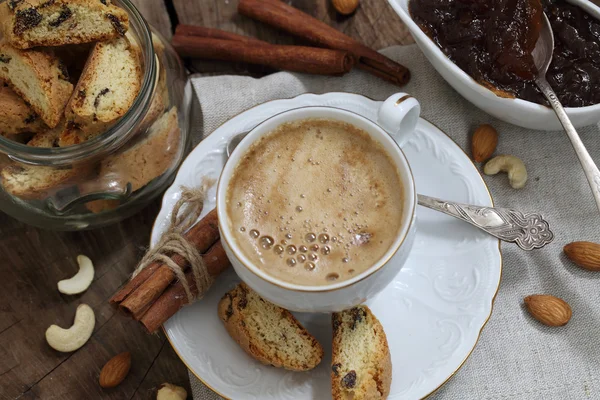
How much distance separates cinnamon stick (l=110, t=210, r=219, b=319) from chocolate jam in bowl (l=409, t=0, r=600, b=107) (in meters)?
0.80

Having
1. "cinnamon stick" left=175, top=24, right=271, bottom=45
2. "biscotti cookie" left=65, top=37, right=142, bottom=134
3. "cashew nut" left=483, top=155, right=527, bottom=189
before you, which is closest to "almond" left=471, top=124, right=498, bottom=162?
"cashew nut" left=483, top=155, right=527, bottom=189

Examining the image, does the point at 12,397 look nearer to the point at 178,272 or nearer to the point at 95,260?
the point at 95,260

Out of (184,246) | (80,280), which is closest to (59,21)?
(184,246)

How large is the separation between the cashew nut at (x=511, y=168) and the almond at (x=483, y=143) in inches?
1.1

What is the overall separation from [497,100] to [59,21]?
3.58ft

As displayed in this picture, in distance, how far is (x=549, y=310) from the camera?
5.68 ft

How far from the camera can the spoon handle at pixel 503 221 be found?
5.36ft

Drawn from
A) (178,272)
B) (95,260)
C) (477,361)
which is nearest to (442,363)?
(477,361)

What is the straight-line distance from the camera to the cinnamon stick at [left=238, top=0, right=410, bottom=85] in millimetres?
1953

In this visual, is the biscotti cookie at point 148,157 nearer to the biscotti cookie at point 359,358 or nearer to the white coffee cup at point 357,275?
the white coffee cup at point 357,275

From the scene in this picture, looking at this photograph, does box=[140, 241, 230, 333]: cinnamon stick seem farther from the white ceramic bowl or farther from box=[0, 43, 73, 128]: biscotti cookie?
the white ceramic bowl

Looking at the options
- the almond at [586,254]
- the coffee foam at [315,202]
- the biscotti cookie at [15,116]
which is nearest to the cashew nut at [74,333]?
the biscotti cookie at [15,116]

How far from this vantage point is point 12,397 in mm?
1785

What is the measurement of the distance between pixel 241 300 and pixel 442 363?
1.59ft
